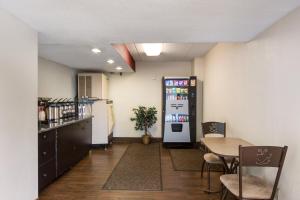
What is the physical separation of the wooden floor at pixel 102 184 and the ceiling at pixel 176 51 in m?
2.44

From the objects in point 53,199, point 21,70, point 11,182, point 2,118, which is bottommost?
point 53,199

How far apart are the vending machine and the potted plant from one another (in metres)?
0.60

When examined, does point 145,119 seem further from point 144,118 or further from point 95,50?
point 95,50

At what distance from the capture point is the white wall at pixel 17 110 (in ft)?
7.07

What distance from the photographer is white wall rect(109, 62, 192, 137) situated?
6.83 metres

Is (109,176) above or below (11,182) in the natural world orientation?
below

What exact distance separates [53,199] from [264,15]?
3292 mm

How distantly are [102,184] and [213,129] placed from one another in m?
2.11

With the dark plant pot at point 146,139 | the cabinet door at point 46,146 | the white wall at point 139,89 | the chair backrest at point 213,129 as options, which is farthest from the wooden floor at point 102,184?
the white wall at point 139,89

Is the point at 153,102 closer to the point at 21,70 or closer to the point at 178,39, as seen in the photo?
the point at 178,39

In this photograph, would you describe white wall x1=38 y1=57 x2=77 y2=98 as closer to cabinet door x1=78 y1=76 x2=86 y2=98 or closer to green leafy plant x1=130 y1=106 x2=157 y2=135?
cabinet door x1=78 y1=76 x2=86 y2=98

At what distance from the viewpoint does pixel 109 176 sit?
3.88m

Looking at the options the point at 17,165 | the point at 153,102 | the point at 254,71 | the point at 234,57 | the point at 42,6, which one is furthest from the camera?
Result: the point at 153,102

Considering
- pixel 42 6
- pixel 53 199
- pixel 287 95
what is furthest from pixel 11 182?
pixel 287 95
